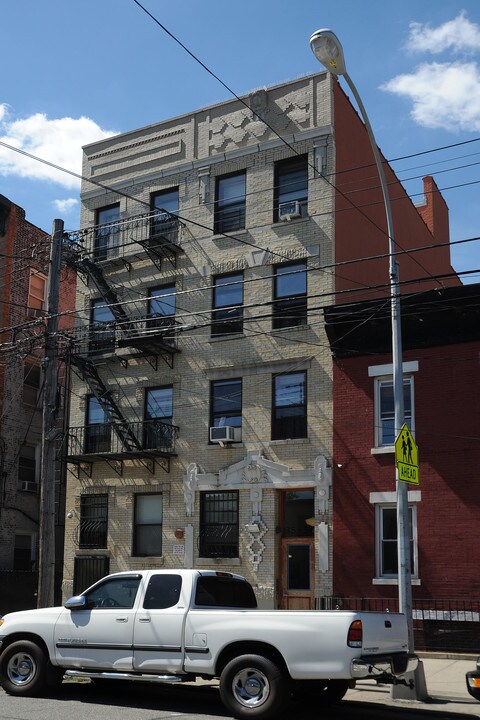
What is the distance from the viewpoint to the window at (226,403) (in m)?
23.8

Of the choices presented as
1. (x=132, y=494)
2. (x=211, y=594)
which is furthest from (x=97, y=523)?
(x=211, y=594)

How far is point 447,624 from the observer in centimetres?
1900

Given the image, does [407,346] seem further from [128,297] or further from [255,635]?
[255,635]

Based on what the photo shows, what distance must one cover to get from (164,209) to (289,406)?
7953mm

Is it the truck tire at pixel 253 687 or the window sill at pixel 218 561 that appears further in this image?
the window sill at pixel 218 561

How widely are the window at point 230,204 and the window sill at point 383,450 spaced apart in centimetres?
802

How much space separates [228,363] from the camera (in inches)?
944

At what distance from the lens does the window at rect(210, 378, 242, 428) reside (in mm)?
23828

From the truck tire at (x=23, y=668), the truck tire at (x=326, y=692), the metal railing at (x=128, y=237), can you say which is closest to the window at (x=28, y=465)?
the metal railing at (x=128, y=237)

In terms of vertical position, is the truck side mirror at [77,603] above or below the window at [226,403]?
below

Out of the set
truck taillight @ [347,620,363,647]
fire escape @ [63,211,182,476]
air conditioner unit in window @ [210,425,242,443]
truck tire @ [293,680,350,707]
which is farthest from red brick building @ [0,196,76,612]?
truck taillight @ [347,620,363,647]

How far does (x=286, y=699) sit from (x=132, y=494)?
15041mm

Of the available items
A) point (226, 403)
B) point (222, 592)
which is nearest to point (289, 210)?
point (226, 403)

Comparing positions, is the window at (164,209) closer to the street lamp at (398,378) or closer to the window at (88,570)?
the window at (88,570)
